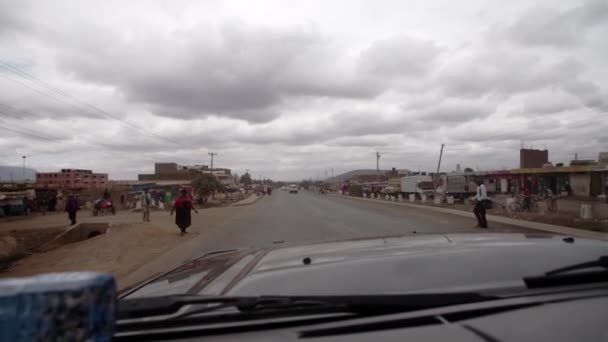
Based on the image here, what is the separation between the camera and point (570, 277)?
196 centimetres

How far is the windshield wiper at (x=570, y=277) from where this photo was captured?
6.31 ft

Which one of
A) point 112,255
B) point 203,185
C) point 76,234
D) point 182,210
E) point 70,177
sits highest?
point 70,177

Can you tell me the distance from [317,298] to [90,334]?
0.94 metres

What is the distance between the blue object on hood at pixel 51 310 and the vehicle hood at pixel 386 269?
85cm

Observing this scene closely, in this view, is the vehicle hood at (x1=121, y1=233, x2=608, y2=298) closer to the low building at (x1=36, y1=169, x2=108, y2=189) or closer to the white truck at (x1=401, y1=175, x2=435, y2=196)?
the white truck at (x1=401, y1=175, x2=435, y2=196)

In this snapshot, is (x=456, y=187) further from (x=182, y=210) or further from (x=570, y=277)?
(x=570, y=277)

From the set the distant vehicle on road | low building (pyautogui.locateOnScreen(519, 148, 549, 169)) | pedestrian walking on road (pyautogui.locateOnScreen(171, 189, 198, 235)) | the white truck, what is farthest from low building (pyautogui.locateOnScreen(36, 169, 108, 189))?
low building (pyautogui.locateOnScreen(519, 148, 549, 169))

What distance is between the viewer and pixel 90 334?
1.13 meters

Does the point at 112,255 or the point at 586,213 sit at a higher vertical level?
the point at 586,213

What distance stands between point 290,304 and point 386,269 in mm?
645

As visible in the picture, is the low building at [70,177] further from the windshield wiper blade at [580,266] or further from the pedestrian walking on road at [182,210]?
the windshield wiper blade at [580,266]

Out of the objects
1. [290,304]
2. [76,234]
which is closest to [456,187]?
[76,234]

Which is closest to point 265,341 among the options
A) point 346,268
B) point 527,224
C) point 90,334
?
point 90,334

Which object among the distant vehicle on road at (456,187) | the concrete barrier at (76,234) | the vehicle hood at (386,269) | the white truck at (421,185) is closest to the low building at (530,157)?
the white truck at (421,185)
